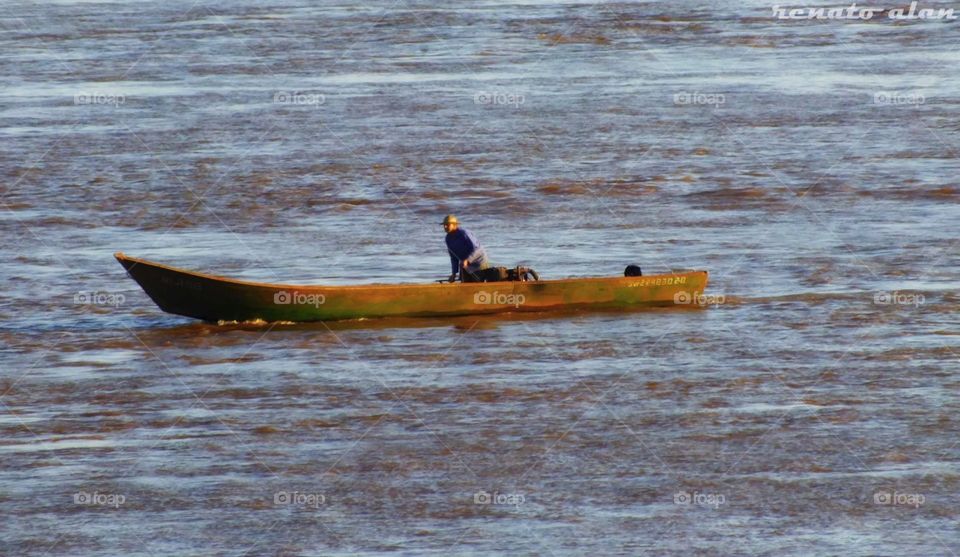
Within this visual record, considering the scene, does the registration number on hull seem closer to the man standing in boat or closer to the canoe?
the canoe

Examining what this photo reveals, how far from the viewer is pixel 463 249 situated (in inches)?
800

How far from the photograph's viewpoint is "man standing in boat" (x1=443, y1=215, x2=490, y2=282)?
2025 cm

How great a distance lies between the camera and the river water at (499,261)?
1448 centimetres

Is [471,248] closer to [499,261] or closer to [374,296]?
[374,296]

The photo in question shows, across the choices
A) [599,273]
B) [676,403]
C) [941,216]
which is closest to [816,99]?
[941,216]

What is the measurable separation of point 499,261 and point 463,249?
365 cm

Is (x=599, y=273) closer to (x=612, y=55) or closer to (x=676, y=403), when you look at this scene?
(x=676, y=403)

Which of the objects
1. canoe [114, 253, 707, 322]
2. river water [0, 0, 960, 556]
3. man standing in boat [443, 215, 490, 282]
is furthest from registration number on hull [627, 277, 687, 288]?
man standing in boat [443, 215, 490, 282]

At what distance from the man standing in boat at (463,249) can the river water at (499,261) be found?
662mm

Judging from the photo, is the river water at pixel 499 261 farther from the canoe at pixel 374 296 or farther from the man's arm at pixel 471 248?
the man's arm at pixel 471 248


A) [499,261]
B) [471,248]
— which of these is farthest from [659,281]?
[499,261]

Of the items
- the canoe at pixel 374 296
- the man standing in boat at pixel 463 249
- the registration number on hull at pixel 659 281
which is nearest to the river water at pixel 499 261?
the canoe at pixel 374 296

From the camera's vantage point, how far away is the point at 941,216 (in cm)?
2612

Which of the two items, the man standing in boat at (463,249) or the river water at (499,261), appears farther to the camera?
the man standing in boat at (463,249)
